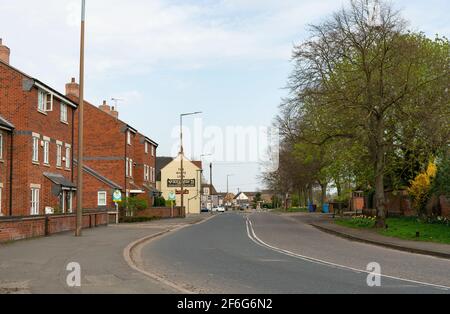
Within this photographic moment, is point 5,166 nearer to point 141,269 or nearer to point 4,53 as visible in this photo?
point 4,53

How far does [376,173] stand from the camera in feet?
103

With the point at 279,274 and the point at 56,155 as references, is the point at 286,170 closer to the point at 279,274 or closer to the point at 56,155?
the point at 56,155

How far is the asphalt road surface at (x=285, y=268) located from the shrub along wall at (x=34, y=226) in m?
5.19

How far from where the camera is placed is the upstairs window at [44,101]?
33750 mm

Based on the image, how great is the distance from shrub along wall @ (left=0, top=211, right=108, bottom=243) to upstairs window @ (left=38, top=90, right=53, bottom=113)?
7.27m

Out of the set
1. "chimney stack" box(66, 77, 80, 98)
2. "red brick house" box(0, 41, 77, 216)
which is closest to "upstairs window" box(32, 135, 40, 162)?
"red brick house" box(0, 41, 77, 216)

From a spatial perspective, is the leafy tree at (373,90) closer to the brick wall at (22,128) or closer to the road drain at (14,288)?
the brick wall at (22,128)

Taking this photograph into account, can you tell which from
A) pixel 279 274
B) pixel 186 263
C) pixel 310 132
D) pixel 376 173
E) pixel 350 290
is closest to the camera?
pixel 350 290

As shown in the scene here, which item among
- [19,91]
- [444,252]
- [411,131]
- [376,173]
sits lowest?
[444,252]

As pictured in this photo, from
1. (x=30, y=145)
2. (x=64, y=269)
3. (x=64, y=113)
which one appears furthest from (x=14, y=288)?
(x=64, y=113)

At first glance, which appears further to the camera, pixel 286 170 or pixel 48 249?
pixel 286 170
